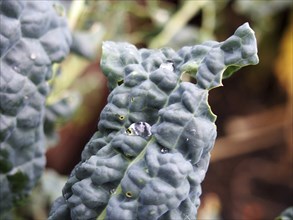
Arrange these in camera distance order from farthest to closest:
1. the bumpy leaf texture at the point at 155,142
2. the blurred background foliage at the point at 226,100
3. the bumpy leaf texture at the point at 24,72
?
the blurred background foliage at the point at 226,100
the bumpy leaf texture at the point at 24,72
the bumpy leaf texture at the point at 155,142

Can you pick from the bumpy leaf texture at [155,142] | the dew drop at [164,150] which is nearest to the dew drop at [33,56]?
the bumpy leaf texture at [155,142]

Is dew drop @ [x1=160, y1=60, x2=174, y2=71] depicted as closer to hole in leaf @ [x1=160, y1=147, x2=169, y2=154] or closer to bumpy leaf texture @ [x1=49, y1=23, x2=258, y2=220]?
bumpy leaf texture @ [x1=49, y1=23, x2=258, y2=220]

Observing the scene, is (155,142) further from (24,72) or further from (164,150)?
(24,72)

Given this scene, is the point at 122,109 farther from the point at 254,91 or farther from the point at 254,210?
the point at 254,91

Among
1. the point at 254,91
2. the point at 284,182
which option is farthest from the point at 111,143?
the point at 254,91

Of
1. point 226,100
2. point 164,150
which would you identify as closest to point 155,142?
point 164,150

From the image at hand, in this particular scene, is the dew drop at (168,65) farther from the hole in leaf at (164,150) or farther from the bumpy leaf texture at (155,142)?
the hole in leaf at (164,150)

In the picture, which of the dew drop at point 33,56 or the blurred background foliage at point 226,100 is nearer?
the dew drop at point 33,56
